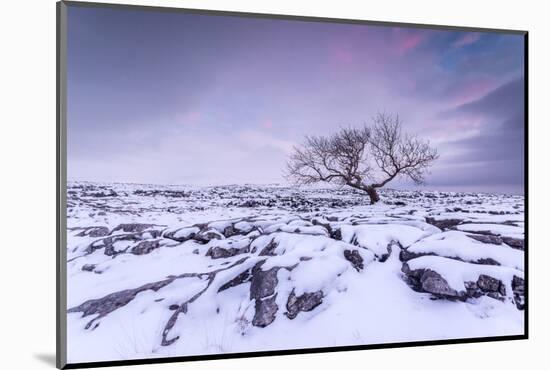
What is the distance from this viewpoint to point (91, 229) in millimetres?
2600

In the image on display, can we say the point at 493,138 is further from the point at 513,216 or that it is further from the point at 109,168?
the point at 109,168

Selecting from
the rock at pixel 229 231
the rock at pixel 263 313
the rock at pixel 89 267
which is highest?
the rock at pixel 229 231

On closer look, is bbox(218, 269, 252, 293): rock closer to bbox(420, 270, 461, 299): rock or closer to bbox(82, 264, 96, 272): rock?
bbox(82, 264, 96, 272): rock

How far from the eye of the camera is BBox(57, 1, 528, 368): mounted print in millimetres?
2592

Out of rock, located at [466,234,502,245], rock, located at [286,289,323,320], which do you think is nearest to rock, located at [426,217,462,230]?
rock, located at [466,234,502,245]

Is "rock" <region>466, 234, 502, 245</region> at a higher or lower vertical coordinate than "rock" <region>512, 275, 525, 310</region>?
higher

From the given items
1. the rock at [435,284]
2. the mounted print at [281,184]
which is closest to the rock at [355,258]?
the mounted print at [281,184]

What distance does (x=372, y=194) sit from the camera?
295 centimetres

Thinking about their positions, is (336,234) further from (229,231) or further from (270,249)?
(229,231)

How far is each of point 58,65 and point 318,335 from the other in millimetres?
2056

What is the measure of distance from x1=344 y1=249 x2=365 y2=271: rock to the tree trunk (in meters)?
0.34

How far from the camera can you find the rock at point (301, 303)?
2.71 metres

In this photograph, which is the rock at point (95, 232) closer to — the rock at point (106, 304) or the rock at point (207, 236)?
the rock at point (106, 304)

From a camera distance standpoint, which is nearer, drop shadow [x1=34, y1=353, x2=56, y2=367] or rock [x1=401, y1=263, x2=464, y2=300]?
drop shadow [x1=34, y1=353, x2=56, y2=367]
